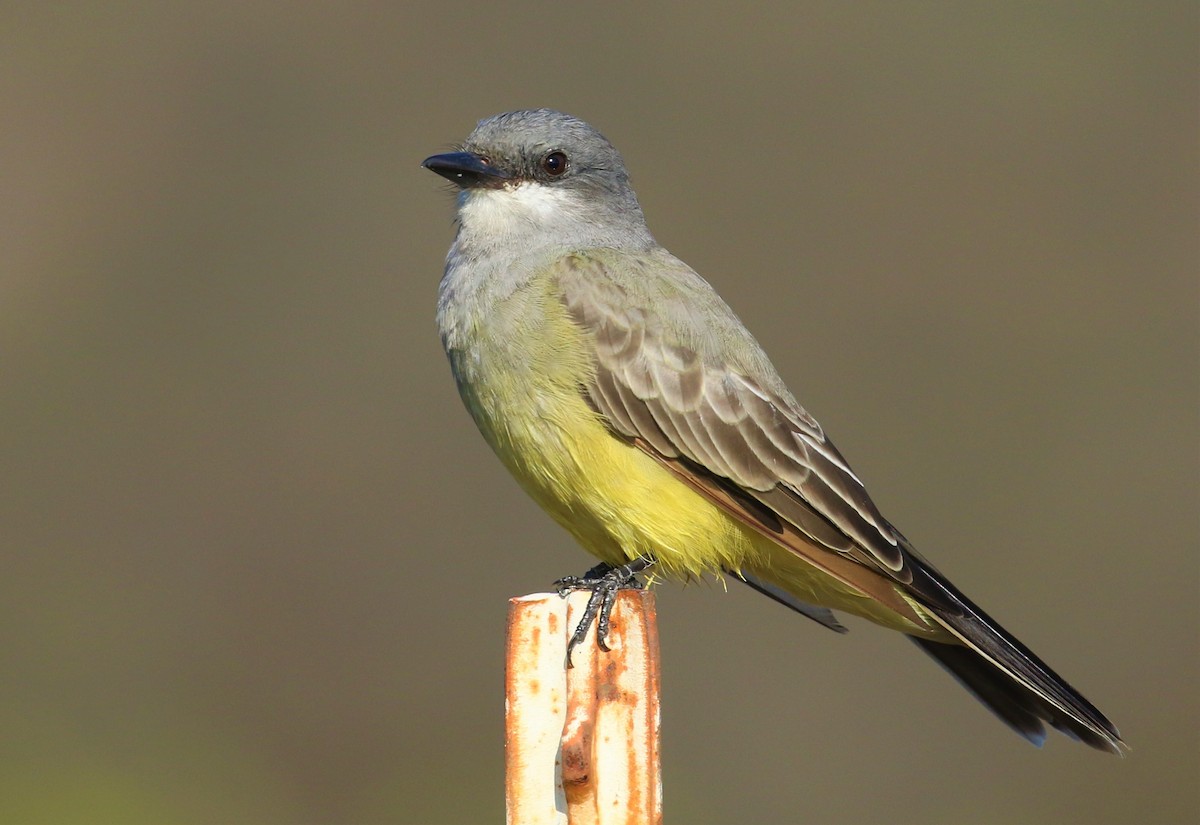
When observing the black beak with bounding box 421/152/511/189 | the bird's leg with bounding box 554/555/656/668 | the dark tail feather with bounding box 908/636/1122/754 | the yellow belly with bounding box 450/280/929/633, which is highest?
the black beak with bounding box 421/152/511/189

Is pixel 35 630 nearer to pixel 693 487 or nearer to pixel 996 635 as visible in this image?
pixel 693 487

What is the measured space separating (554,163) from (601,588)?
72.4 inches

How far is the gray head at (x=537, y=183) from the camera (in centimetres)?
465

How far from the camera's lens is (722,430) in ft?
13.9

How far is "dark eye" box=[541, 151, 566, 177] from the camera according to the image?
15.8ft

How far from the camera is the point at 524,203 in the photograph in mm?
4723

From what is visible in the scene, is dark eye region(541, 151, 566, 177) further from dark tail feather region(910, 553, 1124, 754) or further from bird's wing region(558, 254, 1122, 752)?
dark tail feather region(910, 553, 1124, 754)

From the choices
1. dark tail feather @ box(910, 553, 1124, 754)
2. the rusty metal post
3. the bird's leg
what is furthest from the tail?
the rusty metal post

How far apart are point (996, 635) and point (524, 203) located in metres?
2.05

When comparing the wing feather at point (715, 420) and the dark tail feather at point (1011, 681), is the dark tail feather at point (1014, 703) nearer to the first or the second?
the dark tail feather at point (1011, 681)

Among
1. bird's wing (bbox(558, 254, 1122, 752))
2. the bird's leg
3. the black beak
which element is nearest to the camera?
the bird's leg

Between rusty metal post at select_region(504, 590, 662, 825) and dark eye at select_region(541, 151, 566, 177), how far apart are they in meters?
2.19

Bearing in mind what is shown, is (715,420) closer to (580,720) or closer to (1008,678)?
(1008,678)

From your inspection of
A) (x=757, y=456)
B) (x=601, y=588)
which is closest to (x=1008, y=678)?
(x=757, y=456)
